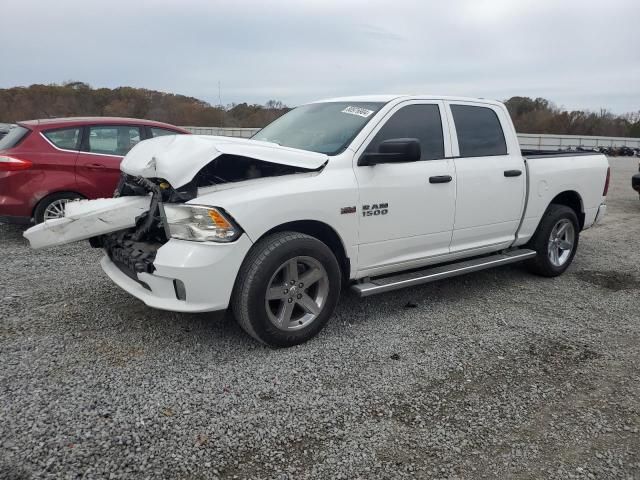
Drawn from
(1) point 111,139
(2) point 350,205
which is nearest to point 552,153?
(2) point 350,205

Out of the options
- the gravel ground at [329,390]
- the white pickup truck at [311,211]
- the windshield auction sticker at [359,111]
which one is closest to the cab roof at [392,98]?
the white pickup truck at [311,211]

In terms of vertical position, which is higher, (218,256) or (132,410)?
(218,256)

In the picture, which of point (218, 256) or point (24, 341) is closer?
point (218, 256)

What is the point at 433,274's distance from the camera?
439cm

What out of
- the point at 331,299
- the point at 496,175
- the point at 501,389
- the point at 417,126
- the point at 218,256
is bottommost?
the point at 501,389

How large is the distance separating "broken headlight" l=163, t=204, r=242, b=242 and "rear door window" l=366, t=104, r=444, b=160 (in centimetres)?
151

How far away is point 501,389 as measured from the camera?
10.6 feet

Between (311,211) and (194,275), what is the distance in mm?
954

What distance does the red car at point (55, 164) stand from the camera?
618cm

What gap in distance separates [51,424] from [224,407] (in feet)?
2.95

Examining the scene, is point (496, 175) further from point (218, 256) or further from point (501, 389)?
point (218, 256)

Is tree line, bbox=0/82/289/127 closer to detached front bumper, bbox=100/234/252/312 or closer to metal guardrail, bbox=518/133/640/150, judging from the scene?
detached front bumper, bbox=100/234/252/312

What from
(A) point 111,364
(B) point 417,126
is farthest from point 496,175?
(A) point 111,364

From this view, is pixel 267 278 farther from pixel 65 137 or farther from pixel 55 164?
pixel 65 137
